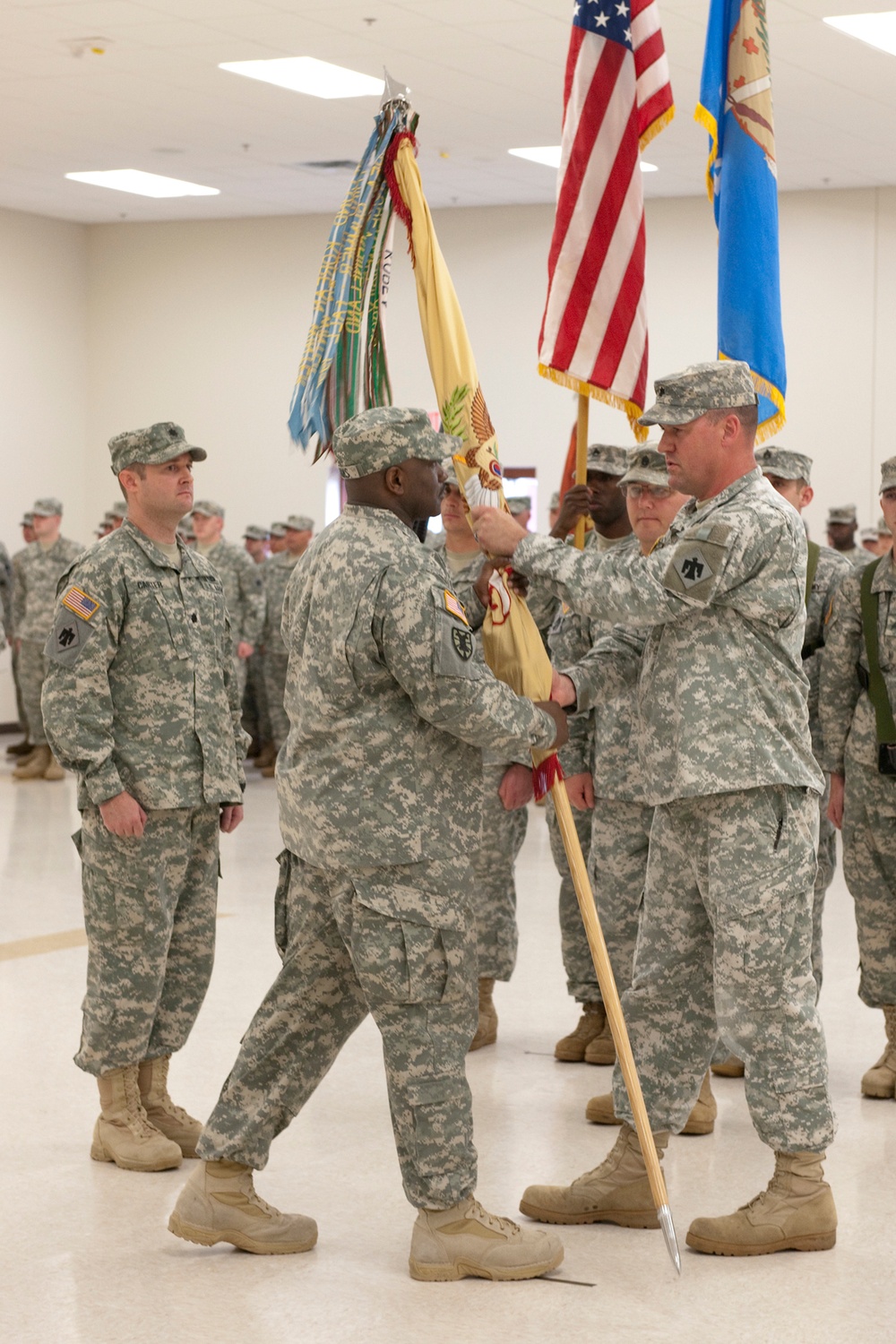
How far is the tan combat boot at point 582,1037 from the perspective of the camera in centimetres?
492

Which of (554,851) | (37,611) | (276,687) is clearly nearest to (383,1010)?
(554,851)

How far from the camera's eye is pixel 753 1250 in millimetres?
3438

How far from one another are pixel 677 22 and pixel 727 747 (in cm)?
673

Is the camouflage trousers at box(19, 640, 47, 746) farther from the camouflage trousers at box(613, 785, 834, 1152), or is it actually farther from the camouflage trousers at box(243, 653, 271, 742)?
the camouflage trousers at box(613, 785, 834, 1152)

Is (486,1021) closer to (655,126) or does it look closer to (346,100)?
(655,126)

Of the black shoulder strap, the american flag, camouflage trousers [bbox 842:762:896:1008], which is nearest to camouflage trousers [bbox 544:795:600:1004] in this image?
camouflage trousers [bbox 842:762:896:1008]

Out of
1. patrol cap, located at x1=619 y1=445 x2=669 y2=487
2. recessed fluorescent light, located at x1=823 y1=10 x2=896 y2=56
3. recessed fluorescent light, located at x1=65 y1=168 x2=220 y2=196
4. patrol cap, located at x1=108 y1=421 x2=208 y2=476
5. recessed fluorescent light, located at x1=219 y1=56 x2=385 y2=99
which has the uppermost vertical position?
recessed fluorescent light, located at x1=65 y1=168 x2=220 y2=196

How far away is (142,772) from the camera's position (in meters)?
3.92

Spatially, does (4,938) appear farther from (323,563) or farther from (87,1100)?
(323,563)

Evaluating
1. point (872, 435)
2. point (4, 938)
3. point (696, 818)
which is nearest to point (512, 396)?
point (872, 435)

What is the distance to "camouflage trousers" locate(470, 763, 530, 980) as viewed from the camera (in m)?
5.06

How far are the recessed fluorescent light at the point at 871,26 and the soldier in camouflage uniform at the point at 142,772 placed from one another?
617cm

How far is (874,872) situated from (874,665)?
609 mm

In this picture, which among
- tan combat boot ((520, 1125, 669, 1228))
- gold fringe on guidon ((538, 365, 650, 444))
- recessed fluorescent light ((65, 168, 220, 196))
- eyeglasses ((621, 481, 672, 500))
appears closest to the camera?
tan combat boot ((520, 1125, 669, 1228))
